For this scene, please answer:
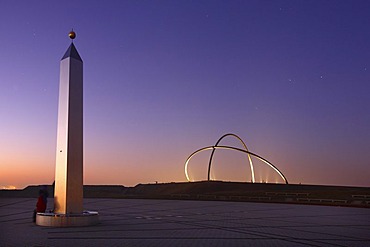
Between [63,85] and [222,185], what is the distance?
44.4 metres

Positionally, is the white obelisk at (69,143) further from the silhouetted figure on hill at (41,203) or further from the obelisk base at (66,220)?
the silhouetted figure on hill at (41,203)

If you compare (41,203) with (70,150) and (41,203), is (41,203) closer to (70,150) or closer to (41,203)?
(41,203)

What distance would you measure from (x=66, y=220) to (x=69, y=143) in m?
2.79

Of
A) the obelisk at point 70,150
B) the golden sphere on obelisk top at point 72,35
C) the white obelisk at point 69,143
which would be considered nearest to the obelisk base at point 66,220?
the obelisk at point 70,150

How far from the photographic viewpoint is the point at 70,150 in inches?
614

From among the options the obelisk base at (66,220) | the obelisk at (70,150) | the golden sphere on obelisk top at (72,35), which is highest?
the golden sphere on obelisk top at (72,35)

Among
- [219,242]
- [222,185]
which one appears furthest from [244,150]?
[219,242]

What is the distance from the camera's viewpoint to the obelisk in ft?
50.5

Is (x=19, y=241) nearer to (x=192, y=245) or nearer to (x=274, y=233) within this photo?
(x=192, y=245)

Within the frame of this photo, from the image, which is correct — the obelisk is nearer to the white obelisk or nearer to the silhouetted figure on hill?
the white obelisk

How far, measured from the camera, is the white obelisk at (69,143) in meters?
15.5

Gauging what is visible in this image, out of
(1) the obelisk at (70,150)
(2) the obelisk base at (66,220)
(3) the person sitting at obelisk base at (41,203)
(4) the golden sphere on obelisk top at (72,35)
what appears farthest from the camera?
(4) the golden sphere on obelisk top at (72,35)

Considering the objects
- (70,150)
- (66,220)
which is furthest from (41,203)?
(70,150)

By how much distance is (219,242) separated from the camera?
11.0 m
